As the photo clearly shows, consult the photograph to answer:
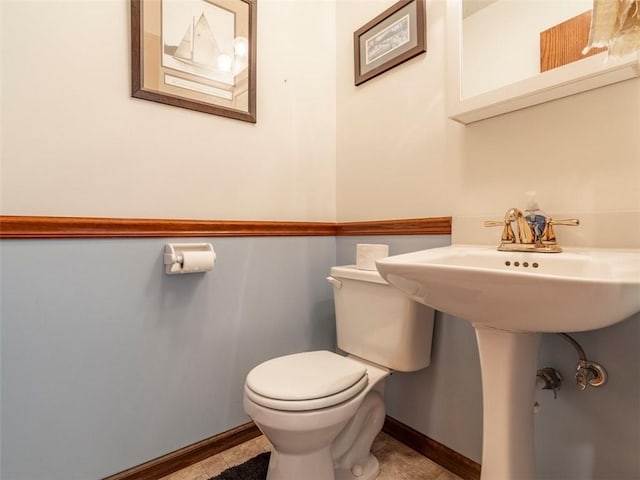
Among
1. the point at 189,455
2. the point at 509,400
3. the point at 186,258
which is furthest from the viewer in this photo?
the point at 189,455

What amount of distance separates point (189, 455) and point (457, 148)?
58.2 inches

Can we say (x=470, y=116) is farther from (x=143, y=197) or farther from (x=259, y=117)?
(x=143, y=197)

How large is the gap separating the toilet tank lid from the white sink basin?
1.30ft

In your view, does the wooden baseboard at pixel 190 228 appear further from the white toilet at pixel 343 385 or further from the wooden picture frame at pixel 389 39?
the wooden picture frame at pixel 389 39

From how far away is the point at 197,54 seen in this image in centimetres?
124

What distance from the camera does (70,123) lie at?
1018 millimetres

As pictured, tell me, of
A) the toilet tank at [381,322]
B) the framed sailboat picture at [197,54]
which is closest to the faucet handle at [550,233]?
the toilet tank at [381,322]

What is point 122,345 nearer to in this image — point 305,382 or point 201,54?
point 305,382

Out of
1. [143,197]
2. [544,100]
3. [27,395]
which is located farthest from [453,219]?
[27,395]

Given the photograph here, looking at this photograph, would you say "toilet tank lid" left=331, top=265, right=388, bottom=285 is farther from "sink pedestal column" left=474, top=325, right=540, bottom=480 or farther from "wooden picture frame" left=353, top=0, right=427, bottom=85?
"wooden picture frame" left=353, top=0, right=427, bottom=85

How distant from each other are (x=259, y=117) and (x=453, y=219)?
2.99 feet

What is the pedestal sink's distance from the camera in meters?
0.53

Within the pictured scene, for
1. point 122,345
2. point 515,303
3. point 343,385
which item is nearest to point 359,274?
point 343,385

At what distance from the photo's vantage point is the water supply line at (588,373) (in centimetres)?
82
